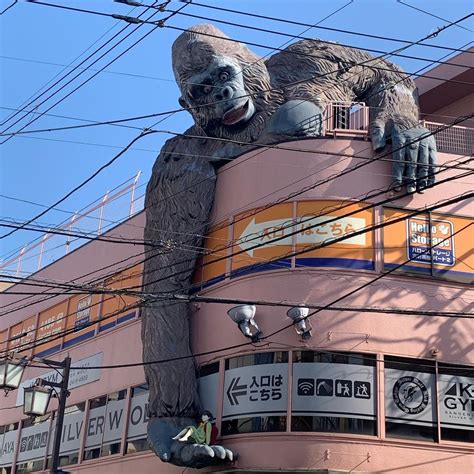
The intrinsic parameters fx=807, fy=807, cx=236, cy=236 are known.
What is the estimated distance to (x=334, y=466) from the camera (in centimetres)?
1527

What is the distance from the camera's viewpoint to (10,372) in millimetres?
17016

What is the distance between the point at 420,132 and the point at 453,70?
788cm

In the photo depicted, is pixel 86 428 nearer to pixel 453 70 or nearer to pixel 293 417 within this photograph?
pixel 293 417

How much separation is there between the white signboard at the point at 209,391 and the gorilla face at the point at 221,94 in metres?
6.25

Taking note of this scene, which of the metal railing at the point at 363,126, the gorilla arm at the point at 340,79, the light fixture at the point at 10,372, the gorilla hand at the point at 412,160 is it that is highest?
the gorilla arm at the point at 340,79

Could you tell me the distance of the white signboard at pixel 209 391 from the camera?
56.8 ft

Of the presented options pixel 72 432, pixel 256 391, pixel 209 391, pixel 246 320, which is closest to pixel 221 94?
pixel 246 320

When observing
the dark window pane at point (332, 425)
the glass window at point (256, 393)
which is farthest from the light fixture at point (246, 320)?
the dark window pane at point (332, 425)

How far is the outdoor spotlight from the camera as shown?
17.5 m

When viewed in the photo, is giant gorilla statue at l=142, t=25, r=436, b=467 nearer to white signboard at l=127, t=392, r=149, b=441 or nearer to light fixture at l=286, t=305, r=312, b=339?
white signboard at l=127, t=392, r=149, b=441

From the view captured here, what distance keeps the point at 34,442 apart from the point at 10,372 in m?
7.58

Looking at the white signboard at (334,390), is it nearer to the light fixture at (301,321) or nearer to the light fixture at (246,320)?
the light fixture at (301,321)

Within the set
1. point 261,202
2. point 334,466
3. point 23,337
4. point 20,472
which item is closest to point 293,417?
point 334,466

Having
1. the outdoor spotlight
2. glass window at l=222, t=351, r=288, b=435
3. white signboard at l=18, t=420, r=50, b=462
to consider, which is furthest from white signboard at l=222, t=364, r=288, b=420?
white signboard at l=18, t=420, r=50, b=462
